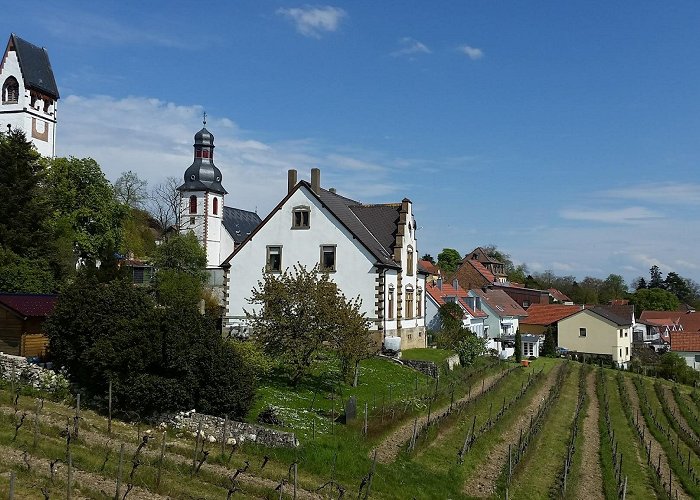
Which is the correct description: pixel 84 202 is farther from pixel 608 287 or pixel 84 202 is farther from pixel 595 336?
pixel 608 287

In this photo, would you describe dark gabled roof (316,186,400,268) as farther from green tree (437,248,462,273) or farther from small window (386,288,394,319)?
green tree (437,248,462,273)

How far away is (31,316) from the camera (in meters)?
29.6

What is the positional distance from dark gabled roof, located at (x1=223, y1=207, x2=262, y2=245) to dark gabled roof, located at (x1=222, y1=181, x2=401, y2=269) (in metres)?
41.5

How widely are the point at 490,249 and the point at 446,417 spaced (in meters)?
135

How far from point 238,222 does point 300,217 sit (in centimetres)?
5237

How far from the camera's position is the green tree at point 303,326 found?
1155 inches

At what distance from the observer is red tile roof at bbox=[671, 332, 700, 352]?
81.3m

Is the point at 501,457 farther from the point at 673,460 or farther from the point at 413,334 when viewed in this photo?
the point at 413,334

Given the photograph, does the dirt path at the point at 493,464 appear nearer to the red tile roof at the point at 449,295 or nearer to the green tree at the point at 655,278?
the red tile roof at the point at 449,295

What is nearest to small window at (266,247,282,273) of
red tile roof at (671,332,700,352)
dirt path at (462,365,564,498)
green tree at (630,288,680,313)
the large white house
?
the large white house

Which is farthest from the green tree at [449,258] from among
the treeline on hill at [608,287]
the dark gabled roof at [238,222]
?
the dark gabled roof at [238,222]

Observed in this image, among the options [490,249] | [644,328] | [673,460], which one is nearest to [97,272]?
[673,460]

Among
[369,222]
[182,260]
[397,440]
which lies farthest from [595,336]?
[397,440]

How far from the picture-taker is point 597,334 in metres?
77.9
